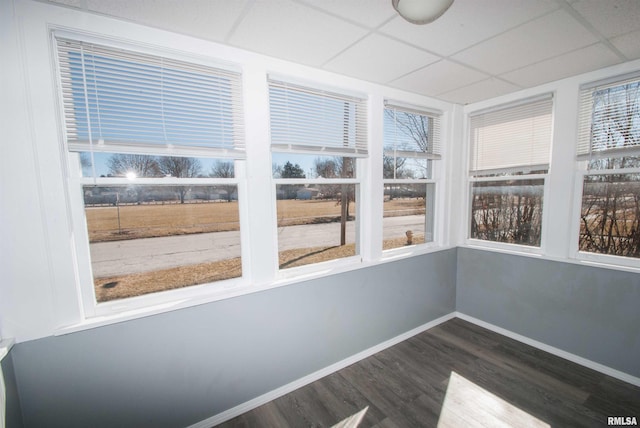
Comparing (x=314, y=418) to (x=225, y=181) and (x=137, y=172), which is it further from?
(x=137, y=172)

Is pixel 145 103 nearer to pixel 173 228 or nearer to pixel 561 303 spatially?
pixel 173 228

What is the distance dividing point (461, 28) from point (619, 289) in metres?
2.53

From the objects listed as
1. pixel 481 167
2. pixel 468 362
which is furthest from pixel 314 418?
pixel 481 167

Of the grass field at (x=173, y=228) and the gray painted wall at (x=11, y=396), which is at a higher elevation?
the grass field at (x=173, y=228)

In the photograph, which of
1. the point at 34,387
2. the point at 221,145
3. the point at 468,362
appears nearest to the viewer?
the point at 34,387

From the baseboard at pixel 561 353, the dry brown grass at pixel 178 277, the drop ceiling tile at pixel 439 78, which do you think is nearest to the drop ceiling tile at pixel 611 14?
the drop ceiling tile at pixel 439 78

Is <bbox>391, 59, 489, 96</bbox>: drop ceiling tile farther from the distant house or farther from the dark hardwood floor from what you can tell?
the dark hardwood floor

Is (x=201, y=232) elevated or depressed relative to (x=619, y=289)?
elevated

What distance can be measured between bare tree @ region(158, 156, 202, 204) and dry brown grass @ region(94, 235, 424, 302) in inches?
20.1

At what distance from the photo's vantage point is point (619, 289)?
2.17m

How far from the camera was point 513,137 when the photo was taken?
2.80m

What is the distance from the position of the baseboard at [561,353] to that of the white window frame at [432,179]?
1065mm

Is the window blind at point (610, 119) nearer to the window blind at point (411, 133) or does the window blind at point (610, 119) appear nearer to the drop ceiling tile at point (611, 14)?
the drop ceiling tile at point (611, 14)

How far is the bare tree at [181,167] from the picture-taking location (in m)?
1.67
